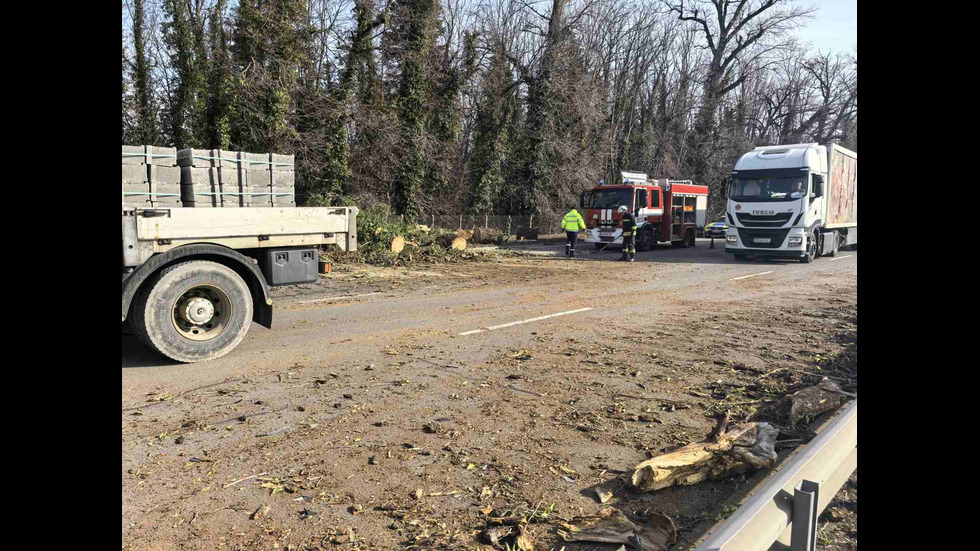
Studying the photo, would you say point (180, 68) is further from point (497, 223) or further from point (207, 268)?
point (207, 268)

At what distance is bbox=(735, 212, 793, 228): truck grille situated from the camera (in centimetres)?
1859

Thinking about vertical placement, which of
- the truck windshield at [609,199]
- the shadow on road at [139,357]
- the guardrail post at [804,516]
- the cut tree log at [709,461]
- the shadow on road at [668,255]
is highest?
the truck windshield at [609,199]

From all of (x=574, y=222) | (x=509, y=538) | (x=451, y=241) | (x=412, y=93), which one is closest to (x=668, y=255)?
(x=574, y=222)

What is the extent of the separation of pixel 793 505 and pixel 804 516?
5cm

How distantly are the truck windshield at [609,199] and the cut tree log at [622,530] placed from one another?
1982 cm

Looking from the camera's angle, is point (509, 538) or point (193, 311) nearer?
point (509, 538)

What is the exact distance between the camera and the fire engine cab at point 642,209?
22.5 m

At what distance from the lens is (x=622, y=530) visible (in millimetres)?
3201

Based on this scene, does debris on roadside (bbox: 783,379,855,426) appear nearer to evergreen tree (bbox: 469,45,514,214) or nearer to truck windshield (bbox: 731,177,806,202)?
truck windshield (bbox: 731,177,806,202)

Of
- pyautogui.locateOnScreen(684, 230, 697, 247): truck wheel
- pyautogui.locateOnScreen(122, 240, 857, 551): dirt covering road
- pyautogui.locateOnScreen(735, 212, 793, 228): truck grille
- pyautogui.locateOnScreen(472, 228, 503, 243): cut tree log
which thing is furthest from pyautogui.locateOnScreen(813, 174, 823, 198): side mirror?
→ pyautogui.locateOnScreen(472, 228, 503, 243): cut tree log

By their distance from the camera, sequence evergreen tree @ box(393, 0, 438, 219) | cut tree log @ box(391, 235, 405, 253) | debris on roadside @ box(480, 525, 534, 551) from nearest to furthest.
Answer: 1. debris on roadside @ box(480, 525, 534, 551)
2. cut tree log @ box(391, 235, 405, 253)
3. evergreen tree @ box(393, 0, 438, 219)

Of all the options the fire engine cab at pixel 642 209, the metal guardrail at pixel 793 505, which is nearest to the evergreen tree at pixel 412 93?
the fire engine cab at pixel 642 209

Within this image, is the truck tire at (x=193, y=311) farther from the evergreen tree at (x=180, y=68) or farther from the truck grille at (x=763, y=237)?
the evergreen tree at (x=180, y=68)
